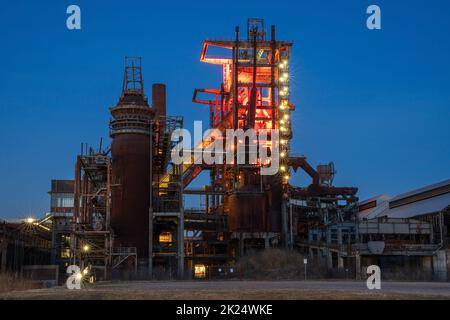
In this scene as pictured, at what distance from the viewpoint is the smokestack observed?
76.5 m

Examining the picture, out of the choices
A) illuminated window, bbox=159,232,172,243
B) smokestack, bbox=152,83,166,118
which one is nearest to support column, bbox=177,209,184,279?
illuminated window, bbox=159,232,172,243

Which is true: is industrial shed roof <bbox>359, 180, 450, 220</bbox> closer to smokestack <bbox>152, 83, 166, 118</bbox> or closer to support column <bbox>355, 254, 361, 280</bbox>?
support column <bbox>355, 254, 361, 280</bbox>

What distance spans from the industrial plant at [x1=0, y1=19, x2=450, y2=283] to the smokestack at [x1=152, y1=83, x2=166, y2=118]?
0.13 m

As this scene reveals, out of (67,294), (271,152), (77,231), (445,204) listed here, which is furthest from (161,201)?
(67,294)

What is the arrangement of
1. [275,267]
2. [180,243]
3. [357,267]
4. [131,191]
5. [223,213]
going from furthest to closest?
1. [223,213]
2. [180,243]
3. [131,191]
4. [275,267]
5. [357,267]

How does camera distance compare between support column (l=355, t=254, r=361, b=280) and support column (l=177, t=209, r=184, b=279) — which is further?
support column (l=177, t=209, r=184, b=279)

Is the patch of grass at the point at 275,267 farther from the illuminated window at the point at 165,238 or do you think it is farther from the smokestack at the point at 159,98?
the smokestack at the point at 159,98

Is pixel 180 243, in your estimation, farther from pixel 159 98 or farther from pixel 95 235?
pixel 159 98

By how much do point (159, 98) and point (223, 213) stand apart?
51.4ft

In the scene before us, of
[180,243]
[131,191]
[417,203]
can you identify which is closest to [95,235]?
[131,191]

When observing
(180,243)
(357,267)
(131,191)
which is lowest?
(357,267)

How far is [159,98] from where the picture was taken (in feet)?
255
